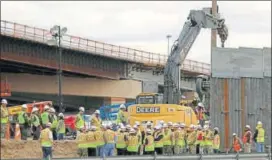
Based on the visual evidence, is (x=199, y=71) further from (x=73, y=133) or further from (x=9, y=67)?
(x=73, y=133)

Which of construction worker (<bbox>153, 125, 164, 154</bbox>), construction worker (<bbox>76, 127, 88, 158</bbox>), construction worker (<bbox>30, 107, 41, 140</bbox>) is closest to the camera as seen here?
construction worker (<bbox>76, 127, 88, 158</bbox>)

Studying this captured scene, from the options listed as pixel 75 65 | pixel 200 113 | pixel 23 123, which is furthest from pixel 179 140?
pixel 75 65

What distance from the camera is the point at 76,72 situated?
63.4m

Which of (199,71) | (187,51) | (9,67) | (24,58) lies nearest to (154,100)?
(187,51)

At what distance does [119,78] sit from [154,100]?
3213 centimetres

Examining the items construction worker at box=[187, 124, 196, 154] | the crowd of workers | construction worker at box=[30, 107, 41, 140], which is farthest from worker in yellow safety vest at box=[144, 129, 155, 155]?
construction worker at box=[30, 107, 41, 140]

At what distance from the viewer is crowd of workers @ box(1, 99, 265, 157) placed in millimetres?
25812

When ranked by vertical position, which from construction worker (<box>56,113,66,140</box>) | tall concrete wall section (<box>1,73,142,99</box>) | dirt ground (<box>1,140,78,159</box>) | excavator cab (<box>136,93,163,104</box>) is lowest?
dirt ground (<box>1,140,78,159</box>)

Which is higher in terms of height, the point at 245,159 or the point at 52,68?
the point at 52,68

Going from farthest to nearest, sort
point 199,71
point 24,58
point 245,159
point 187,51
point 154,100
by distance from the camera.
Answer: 1. point 199,71
2. point 24,58
3. point 187,51
4. point 154,100
5. point 245,159

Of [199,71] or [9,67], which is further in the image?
[199,71]

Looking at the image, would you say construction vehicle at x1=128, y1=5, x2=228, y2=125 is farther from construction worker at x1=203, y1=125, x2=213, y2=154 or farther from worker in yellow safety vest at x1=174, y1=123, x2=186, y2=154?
worker in yellow safety vest at x1=174, y1=123, x2=186, y2=154

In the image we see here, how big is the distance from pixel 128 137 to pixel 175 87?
890cm

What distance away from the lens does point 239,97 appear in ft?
117
